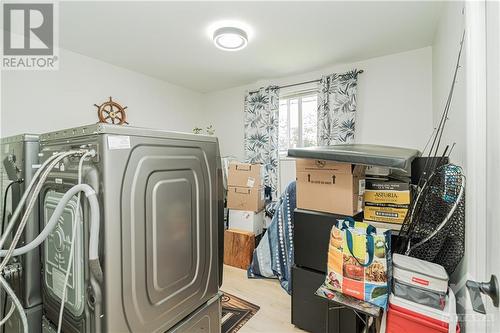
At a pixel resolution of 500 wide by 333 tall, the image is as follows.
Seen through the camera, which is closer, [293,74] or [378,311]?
[378,311]

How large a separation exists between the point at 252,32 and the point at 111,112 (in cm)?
209

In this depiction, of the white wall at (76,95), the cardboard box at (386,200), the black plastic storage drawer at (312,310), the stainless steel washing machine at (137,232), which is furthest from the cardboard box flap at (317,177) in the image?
the white wall at (76,95)

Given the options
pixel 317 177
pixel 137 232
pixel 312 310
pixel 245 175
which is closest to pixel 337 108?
pixel 245 175

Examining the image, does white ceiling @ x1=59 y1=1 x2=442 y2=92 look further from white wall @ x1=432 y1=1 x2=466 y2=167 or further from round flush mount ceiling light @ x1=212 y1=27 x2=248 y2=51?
white wall @ x1=432 y1=1 x2=466 y2=167

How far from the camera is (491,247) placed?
0.80 m

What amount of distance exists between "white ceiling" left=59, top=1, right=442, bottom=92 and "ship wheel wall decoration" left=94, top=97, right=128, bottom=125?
0.54 metres

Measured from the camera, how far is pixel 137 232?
0.85 metres

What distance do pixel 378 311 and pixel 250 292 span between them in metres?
1.62

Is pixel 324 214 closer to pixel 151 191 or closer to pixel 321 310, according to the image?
pixel 321 310

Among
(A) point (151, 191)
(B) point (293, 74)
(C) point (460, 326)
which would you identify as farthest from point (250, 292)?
(B) point (293, 74)

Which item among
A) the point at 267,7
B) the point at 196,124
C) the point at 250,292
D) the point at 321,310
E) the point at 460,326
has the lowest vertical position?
the point at 250,292

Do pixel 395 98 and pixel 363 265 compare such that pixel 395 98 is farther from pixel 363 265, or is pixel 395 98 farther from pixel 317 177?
pixel 363 265

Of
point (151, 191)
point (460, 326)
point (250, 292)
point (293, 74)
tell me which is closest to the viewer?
point (151, 191)

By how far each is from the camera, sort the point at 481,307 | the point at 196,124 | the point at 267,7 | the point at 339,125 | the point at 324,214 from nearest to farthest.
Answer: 1. the point at 481,307
2. the point at 324,214
3. the point at 267,7
4. the point at 339,125
5. the point at 196,124
